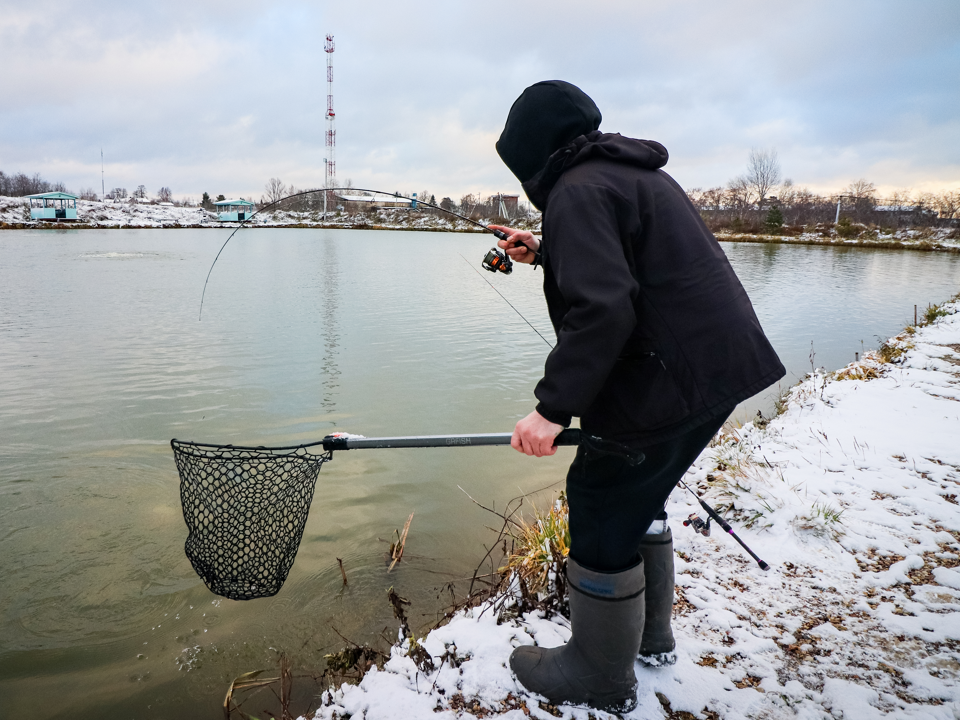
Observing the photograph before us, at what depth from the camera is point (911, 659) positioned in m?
2.23

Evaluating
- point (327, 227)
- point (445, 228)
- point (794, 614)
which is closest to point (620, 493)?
point (794, 614)

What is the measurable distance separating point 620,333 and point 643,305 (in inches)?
8.5

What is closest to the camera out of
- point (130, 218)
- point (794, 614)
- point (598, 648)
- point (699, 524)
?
point (598, 648)

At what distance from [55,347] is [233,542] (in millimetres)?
9173

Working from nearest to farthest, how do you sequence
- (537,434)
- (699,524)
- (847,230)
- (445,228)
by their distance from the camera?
(537,434) < (699,524) < (445,228) < (847,230)

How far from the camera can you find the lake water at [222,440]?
306cm

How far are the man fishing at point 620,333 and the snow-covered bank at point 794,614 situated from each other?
1.93ft

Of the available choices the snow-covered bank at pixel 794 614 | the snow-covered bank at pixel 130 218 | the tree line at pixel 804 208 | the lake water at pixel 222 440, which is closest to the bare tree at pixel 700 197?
the tree line at pixel 804 208

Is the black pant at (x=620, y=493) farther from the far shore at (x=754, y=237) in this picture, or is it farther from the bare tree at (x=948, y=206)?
the bare tree at (x=948, y=206)

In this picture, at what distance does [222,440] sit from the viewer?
599cm

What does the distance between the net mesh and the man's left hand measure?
104cm

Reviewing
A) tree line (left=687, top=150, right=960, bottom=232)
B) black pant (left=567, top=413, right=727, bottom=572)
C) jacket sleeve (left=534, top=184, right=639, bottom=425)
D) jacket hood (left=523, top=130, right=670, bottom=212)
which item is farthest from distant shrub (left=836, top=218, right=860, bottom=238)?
jacket sleeve (left=534, top=184, right=639, bottom=425)

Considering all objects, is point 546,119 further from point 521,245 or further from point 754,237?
point 754,237

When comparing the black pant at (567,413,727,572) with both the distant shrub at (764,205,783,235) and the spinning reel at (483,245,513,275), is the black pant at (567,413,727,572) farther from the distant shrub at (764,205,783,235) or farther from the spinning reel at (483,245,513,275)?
the distant shrub at (764,205,783,235)
